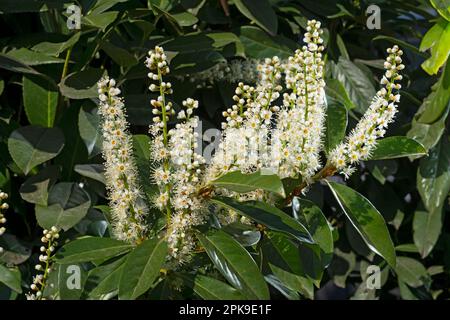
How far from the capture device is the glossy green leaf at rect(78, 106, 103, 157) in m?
1.84

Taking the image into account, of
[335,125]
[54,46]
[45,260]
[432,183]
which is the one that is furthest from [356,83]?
[45,260]

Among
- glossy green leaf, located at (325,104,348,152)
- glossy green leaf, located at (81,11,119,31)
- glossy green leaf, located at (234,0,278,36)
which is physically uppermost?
glossy green leaf, located at (81,11,119,31)

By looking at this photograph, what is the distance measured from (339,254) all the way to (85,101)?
1.10 m

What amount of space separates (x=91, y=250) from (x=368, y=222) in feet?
1.84

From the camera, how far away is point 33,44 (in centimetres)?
196

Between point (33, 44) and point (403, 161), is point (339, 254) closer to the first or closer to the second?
point (403, 161)

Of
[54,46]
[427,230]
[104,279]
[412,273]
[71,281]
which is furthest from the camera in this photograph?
[412,273]

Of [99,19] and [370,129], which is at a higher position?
[99,19]

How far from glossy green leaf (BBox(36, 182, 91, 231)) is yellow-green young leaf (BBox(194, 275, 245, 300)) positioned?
1.23 feet

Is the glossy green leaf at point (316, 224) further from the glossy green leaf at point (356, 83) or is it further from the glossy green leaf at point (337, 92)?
the glossy green leaf at point (356, 83)

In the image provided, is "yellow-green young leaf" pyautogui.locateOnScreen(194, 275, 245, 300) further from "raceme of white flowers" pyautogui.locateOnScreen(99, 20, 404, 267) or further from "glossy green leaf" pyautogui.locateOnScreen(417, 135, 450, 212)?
"glossy green leaf" pyautogui.locateOnScreen(417, 135, 450, 212)

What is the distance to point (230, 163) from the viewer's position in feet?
4.88

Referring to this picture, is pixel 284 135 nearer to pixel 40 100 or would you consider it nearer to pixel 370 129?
pixel 370 129

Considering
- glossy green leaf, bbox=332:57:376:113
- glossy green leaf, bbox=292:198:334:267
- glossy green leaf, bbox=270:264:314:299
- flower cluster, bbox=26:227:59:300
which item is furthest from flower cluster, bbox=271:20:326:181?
glossy green leaf, bbox=332:57:376:113
